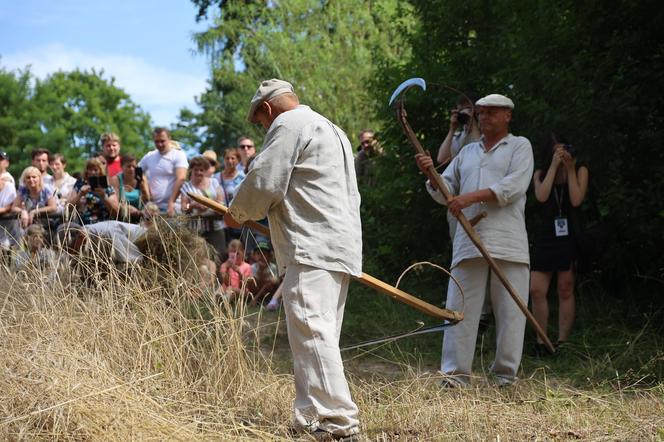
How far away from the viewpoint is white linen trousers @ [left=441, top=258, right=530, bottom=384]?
21.7 ft

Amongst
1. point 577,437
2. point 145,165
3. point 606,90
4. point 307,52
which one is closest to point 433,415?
point 577,437

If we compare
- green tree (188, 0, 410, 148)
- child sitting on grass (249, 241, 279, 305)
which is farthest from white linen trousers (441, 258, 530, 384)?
green tree (188, 0, 410, 148)

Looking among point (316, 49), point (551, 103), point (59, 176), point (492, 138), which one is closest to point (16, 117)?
point (316, 49)

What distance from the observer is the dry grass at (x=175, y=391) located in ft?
15.2

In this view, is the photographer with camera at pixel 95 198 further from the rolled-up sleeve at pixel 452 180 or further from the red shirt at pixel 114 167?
the rolled-up sleeve at pixel 452 180

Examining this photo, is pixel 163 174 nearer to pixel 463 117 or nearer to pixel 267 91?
pixel 463 117

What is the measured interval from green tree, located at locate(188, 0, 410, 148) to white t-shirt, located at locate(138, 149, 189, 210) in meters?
11.0

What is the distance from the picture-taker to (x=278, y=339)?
872cm

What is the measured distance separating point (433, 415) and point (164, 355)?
5.15 ft

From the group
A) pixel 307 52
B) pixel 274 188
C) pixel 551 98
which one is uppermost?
pixel 307 52

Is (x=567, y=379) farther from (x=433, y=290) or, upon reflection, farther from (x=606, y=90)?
(x=433, y=290)

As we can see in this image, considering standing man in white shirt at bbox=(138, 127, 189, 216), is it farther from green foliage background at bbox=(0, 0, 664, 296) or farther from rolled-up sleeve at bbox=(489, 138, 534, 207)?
rolled-up sleeve at bbox=(489, 138, 534, 207)

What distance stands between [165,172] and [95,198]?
4.22ft

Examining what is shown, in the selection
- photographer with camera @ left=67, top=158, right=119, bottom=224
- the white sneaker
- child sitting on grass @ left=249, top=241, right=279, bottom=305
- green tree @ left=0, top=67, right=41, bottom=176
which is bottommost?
the white sneaker
